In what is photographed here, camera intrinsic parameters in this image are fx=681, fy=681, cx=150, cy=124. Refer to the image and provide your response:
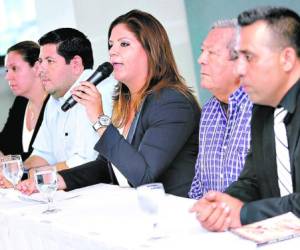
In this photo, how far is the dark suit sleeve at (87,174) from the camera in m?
2.92

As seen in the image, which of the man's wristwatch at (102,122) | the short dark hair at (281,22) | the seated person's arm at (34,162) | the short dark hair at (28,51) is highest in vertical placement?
the short dark hair at (281,22)

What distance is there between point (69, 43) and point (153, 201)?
2.07m

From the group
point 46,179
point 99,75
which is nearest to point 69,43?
point 99,75

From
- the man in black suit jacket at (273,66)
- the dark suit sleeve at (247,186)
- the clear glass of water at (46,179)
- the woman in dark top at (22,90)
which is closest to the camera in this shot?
the man in black suit jacket at (273,66)

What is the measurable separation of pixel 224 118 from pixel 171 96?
0.27m

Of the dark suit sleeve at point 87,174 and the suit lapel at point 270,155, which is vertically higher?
the suit lapel at point 270,155

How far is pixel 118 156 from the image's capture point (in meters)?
2.64

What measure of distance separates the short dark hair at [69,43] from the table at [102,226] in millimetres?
1072

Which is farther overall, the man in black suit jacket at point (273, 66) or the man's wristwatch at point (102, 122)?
the man's wristwatch at point (102, 122)

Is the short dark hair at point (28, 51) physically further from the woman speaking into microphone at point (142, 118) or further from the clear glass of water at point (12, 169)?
the clear glass of water at point (12, 169)

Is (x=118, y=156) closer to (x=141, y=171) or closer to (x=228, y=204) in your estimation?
(x=141, y=171)

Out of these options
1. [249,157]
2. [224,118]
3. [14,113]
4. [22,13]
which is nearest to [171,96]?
[224,118]

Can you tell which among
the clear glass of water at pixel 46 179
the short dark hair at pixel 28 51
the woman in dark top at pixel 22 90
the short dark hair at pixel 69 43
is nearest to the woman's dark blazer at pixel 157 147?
the clear glass of water at pixel 46 179

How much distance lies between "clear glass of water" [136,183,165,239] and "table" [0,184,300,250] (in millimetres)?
24
